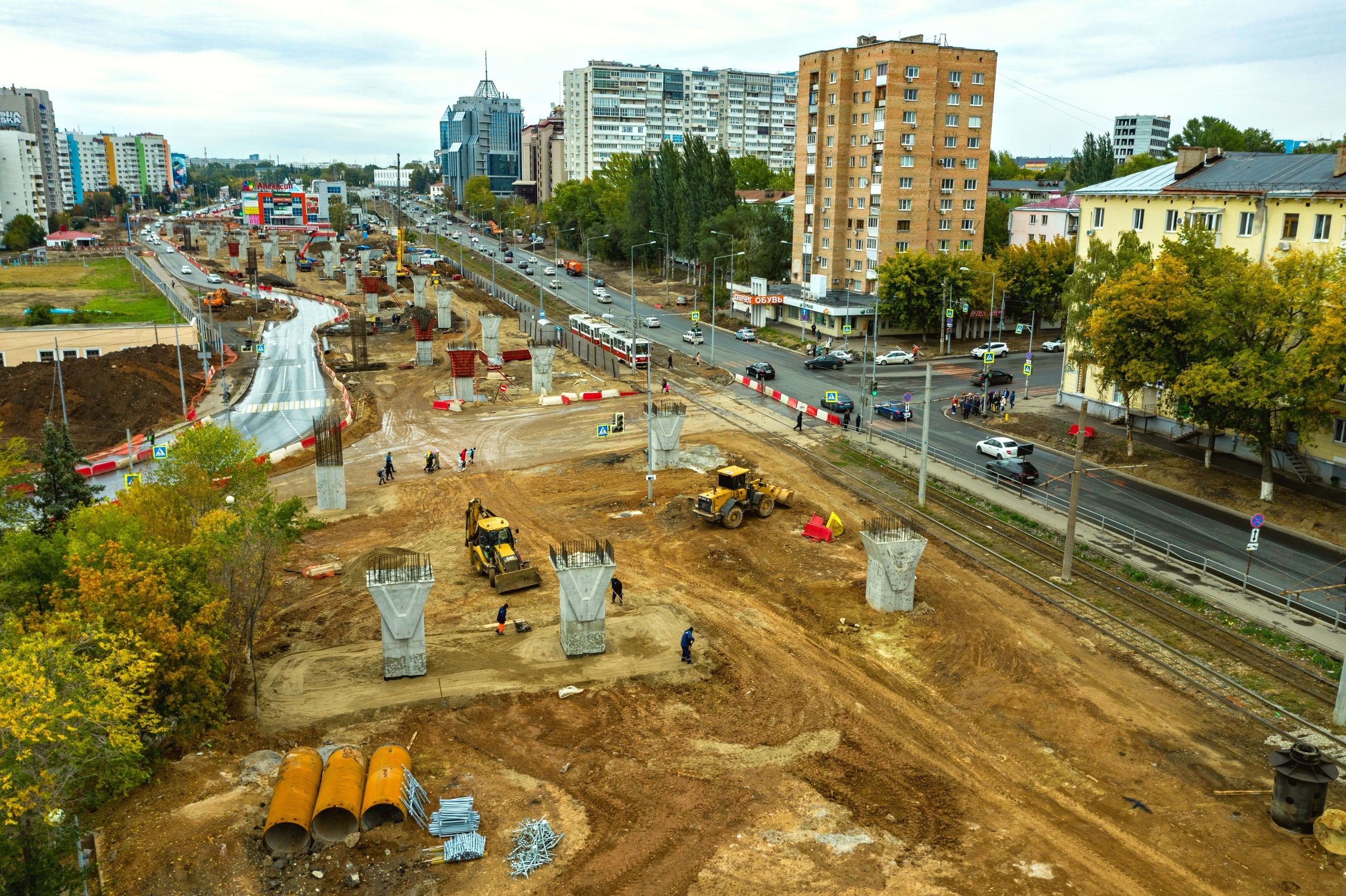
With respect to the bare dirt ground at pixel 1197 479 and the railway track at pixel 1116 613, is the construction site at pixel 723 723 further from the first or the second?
the bare dirt ground at pixel 1197 479

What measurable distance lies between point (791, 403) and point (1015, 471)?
19.7 m

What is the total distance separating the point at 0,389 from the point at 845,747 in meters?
61.4

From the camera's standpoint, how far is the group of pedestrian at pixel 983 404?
197ft

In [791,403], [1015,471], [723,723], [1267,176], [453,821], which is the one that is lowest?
[723,723]

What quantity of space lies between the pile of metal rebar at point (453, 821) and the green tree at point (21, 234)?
202973 millimetres

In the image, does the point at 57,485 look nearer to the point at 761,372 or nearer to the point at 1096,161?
the point at 761,372

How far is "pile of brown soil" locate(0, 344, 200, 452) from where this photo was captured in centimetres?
5681

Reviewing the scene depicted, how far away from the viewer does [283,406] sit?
67.2 meters

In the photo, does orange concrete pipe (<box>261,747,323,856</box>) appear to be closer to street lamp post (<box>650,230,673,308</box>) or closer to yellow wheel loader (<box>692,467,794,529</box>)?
yellow wheel loader (<box>692,467,794,529</box>)

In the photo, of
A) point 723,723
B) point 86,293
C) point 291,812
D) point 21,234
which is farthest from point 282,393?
point 21,234

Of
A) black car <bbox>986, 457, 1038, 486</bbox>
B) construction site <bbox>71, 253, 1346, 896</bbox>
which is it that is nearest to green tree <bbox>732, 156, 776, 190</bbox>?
black car <bbox>986, 457, 1038, 486</bbox>

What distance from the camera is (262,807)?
2056 centimetres

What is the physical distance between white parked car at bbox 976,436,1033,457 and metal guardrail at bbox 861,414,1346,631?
1.33m

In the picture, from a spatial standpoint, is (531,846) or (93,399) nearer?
(531,846)
